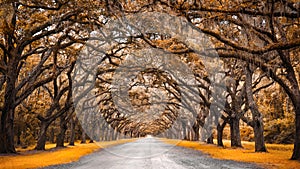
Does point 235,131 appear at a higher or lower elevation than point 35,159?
higher

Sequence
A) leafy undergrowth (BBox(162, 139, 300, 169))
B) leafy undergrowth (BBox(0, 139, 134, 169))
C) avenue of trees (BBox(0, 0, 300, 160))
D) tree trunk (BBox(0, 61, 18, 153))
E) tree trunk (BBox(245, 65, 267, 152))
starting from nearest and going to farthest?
1. avenue of trees (BBox(0, 0, 300, 160))
2. leafy undergrowth (BBox(162, 139, 300, 169))
3. leafy undergrowth (BBox(0, 139, 134, 169))
4. tree trunk (BBox(0, 61, 18, 153))
5. tree trunk (BBox(245, 65, 267, 152))

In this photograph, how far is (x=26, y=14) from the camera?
16547 mm

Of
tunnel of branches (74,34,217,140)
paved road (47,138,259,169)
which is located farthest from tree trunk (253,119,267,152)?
tunnel of branches (74,34,217,140)

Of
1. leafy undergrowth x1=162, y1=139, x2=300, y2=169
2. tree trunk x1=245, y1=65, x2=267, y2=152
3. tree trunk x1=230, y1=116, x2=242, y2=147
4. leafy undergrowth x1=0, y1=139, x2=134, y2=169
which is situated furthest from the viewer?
tree trunk x1=230, y1=116, x2=242, y2=147

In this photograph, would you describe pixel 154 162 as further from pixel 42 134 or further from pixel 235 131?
pixel 235 131

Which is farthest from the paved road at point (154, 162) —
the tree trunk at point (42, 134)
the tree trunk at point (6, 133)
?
the tree trunk at point (42, 134)

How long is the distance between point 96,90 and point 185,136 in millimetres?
34626

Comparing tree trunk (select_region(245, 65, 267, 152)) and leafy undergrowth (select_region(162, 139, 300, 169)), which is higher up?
tree trunk (select_region(245, 65, 267, 152))

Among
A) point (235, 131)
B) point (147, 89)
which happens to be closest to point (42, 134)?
point (147, 89)

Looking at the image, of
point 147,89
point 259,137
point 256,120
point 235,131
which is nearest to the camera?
point 259,137

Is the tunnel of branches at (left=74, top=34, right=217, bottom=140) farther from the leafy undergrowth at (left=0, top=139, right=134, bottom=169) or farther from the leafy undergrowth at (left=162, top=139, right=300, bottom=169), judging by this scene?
the leafy undergrowth at (left=0, top=139, right=134, bottom=169)

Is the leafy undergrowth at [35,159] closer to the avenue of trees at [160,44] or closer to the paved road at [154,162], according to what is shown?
the paved road at [154,162]

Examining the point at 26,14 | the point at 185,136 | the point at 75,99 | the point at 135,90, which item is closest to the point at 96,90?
the point at 135,90

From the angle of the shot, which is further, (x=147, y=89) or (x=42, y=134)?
(x=147, y=89)
